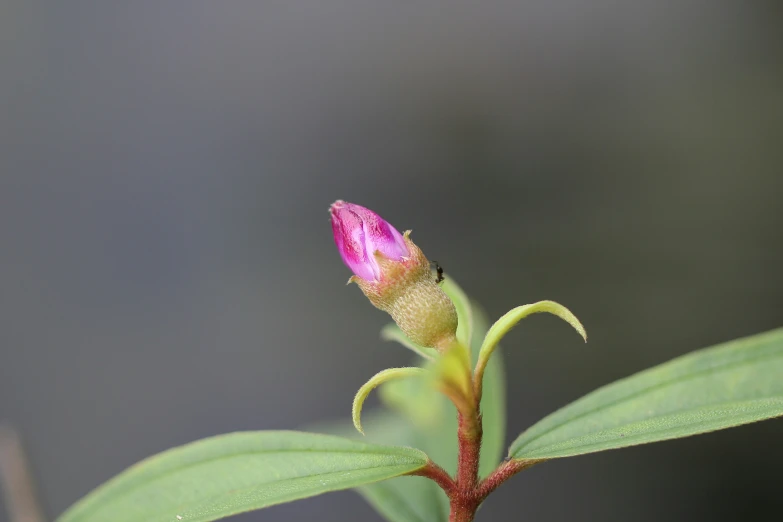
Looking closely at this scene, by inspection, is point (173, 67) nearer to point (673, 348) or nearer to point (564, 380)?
point (564, 380)

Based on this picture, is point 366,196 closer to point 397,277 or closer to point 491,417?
point 491,417

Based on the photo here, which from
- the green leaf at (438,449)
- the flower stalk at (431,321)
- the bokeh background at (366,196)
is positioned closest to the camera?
the flower stalk at (431,321)

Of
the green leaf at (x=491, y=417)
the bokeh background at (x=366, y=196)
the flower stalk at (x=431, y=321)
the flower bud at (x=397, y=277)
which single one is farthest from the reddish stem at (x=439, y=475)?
the bokeh background at (x=366, y=196)

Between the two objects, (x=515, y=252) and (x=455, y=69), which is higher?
(x=455, y=69)

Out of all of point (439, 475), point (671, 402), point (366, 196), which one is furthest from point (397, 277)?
point (366, 196)

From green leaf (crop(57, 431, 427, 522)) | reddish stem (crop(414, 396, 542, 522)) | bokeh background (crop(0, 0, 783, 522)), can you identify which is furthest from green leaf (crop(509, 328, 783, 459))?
bokeh background (crop(0, 0, 783, 522))

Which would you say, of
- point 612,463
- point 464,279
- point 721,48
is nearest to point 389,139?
point 464,279

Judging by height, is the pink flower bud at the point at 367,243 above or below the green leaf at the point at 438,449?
above

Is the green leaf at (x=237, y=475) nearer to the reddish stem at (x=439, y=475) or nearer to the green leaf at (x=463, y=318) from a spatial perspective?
the reddish stem at (x=439, y=475)
